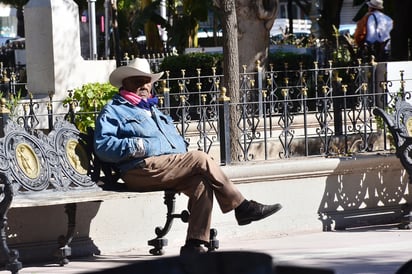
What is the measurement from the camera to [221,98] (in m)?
9.41

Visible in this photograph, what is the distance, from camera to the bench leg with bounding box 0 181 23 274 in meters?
7.41

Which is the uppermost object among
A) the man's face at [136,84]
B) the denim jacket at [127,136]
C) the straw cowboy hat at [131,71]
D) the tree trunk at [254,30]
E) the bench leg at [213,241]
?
the tree trunk at [254,30]

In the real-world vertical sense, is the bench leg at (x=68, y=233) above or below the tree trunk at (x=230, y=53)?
below

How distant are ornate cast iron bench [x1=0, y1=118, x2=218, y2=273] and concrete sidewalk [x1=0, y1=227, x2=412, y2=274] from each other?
237 mm

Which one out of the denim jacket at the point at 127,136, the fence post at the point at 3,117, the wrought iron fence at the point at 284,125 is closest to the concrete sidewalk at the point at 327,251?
the denim jacket at the point at 127,136

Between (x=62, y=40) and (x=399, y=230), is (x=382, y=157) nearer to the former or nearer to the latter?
(x=399, y=230)

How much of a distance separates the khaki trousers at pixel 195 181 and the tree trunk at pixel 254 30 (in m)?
9.05

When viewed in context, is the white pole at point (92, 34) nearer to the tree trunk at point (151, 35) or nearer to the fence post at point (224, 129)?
the tree trunk at point (151, 35)

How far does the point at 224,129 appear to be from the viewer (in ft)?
30.9

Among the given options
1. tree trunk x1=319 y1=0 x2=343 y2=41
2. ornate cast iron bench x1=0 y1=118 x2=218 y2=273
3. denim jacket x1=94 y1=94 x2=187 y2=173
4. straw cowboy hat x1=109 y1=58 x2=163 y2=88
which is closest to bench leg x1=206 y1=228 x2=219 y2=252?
ornate cast iron bench x1=0 y1=118 x2=218 y2=273

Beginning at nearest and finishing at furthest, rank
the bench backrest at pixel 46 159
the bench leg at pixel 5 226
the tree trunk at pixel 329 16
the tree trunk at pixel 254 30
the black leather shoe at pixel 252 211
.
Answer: the bench leg at pixel 5 226 < the bench backrest at pixel 46 159 < the black leather shoe at pixel 252 211 < the tree trunk at pixel 254 30 < the tree trunk at pixel 329 16

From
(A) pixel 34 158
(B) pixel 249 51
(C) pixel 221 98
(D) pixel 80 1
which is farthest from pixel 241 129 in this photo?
(D) pixel 80 1

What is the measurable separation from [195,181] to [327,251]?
4.37 feet

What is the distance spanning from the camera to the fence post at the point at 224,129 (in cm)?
941
